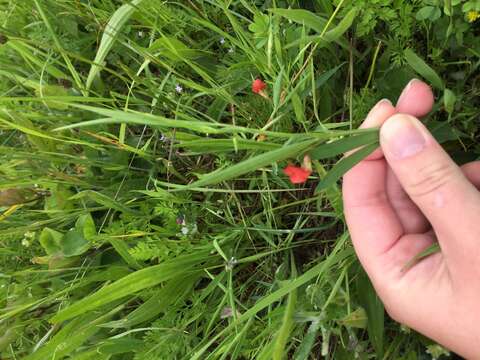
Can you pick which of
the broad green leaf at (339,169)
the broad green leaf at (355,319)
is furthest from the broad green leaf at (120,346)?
the broad green leaf at (339,169)

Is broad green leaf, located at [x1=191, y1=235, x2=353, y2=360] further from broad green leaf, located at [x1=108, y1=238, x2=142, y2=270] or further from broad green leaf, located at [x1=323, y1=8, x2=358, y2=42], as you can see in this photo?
broad green leaf, located at [x1=323, y1=8, x2=358, y2=42]

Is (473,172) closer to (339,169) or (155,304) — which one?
(339,169)

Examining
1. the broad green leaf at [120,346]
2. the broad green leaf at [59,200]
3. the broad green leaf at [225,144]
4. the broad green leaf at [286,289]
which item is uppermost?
the broad green leaf at [225,144]

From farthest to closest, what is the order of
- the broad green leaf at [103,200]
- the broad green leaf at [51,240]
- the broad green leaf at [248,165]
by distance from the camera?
the broad green leaf at [51,240], the broad green leaf at [103,200], the broad green leaf at [248,165]

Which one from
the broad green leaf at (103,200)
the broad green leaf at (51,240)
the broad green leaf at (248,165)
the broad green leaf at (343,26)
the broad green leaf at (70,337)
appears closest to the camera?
the broad green leaf at (248,165)

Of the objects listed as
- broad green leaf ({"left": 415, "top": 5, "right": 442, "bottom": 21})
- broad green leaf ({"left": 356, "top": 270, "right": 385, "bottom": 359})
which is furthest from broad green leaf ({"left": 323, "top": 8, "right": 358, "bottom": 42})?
broad green leaf ({"left": 356, "top": 270, "right": 385, "bottom": 359})

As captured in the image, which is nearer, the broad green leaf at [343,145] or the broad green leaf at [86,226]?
the broad green leaf at [343,145]

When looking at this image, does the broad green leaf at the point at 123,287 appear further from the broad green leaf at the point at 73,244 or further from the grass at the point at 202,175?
the broad green leaf at the point at 73,244

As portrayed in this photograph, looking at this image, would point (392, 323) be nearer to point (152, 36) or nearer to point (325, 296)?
point (325, 296)

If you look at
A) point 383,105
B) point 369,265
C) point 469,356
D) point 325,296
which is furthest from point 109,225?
point 469,356
